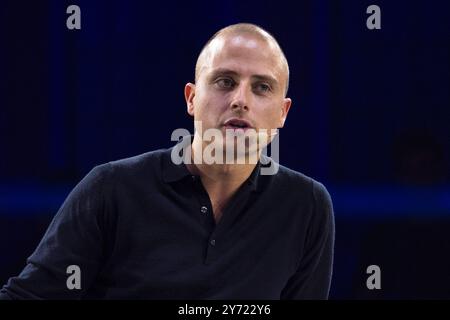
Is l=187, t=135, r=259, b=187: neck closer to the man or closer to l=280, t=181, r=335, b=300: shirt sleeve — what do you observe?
the man

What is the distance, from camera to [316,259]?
135 centimetres

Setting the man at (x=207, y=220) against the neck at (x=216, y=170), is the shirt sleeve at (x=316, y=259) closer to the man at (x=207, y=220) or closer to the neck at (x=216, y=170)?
the man at (x=207, y=220)

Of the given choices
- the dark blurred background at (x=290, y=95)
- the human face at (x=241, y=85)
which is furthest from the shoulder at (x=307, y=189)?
the dark blurred background at (x=290, y=95)

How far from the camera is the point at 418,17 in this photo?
2.21 meters

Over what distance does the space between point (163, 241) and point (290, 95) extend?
44.4 inches

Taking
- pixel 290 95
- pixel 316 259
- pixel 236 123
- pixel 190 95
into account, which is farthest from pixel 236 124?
pixel 290 95

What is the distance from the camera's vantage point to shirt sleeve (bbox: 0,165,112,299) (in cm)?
116

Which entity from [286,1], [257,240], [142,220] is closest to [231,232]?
[257,240]

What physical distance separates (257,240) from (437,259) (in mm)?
1029

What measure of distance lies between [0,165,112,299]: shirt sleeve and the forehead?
0.34 m

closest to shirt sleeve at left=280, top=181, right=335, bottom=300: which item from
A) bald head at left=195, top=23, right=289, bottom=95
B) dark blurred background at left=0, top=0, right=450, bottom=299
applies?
bald head at left=195, top=23, right=289, bottom=95

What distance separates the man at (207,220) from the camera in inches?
46.4
